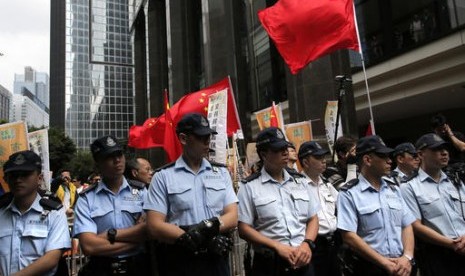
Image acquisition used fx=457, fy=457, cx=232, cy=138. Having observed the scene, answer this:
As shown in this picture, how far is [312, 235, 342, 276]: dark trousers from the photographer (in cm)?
405

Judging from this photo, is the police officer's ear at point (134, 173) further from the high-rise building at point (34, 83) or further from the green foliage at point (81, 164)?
the high-rise building at point (34, 83)

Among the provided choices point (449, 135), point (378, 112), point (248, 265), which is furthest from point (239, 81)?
point (248, 265)

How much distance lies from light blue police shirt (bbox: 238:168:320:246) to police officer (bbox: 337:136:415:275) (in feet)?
1.01

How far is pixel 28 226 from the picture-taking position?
3223mm

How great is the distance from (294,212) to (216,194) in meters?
0.70

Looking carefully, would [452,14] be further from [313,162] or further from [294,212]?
[294,212]

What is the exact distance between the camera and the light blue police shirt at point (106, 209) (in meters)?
3.42

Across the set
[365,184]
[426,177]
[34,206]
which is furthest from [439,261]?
[34,206]

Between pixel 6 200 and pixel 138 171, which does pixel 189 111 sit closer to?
pixel 138 171

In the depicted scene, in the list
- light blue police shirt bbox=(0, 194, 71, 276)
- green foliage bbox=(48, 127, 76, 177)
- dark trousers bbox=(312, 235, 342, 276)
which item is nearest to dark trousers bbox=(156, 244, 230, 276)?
light blue police shirt bbox=(0, 194, 71, 276)

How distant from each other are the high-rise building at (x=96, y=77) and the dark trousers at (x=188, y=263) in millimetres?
80913

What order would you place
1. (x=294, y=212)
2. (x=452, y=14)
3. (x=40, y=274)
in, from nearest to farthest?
(x=40, y=274), (x=294, y=212), (x=452, y=14)

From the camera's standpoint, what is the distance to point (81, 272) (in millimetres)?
3545

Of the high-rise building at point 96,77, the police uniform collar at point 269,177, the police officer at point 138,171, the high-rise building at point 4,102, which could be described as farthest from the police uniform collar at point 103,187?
the high-rise building at point 96,77
